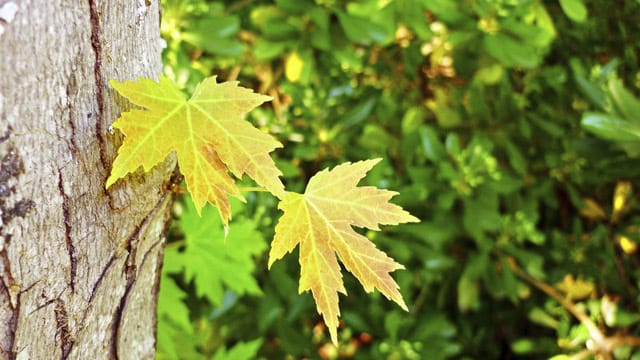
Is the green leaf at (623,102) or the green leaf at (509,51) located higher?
the green leaf at (509,51)

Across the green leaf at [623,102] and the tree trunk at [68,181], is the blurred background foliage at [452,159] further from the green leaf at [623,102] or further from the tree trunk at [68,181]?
the tree trunk at [68,181]

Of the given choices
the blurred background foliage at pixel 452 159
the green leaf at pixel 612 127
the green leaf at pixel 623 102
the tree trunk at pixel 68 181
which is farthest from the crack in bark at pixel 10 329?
the green leaf at pixel 623 102

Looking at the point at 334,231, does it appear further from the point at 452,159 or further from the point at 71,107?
the point at 452,159

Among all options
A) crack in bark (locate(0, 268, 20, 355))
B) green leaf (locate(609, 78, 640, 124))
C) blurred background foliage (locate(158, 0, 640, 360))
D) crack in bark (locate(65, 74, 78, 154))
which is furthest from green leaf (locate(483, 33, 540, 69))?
crack in bark (locate(0, 268, 20, 355))

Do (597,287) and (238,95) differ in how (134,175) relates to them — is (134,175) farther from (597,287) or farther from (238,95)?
(597,287)

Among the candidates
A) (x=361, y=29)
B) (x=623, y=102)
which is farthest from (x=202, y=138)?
(x=623, y=102)

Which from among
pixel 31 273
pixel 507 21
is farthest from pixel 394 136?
pixel 31 273
